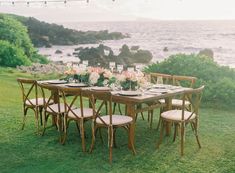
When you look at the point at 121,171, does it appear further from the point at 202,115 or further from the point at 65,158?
the point at 202,115

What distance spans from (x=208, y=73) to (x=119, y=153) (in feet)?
14.9

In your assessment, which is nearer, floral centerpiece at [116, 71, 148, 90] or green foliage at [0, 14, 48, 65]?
floral centerpiece at [116, 71, 148, 90]

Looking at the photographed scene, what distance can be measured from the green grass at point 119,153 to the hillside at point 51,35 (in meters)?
36.5

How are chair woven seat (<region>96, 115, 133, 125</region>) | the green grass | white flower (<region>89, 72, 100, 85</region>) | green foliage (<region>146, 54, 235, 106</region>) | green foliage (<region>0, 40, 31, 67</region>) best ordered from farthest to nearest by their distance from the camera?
green foliage (<region>0, 40, 31, 67</region>), green foliage (<region>146, 54, 235, 106</region>), white flower (<region>89, 72, 100, 85</region>), chair woven seat (<region>96, 115, 133, 125</region>), the green grass

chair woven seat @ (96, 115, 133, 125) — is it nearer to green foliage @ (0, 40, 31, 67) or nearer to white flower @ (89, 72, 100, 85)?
white flower @ (89, 72, 100, 85)

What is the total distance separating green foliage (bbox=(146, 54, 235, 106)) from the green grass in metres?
1.66

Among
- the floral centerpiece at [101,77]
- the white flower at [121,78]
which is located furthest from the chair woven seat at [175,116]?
the floral centerpiece at [101,77]

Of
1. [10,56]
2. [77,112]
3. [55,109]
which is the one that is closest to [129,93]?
[77,112]

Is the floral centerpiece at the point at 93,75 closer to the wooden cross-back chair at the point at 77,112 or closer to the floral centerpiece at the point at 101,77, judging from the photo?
the floral centerpiece at the point at 101,77

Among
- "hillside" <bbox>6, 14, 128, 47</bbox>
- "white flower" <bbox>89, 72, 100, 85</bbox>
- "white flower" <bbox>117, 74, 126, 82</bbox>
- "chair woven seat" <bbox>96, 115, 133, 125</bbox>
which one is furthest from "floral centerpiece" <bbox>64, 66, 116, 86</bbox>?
"hillside" <bbox>6, 14, 128, 47</bbox>

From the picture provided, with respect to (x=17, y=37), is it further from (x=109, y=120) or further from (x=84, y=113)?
(x=109, y=120)

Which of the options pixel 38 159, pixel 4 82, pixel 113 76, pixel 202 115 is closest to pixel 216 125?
pixel 202 115

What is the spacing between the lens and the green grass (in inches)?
186

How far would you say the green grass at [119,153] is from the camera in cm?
473
